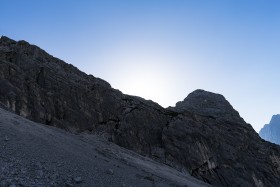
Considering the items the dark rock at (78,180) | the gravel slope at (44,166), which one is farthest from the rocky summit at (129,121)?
the dark rock at (78,180)

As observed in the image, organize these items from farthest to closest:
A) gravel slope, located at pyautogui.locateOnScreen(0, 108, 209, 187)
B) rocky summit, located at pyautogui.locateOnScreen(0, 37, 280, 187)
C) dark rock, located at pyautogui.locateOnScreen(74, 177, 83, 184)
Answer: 1. rocky summit, located at pyautogui.locateOnScreen(0, 37, 280, 187)
2. dark rock, located at pyautogui.locateOnScreen(74, 177, 83, 184)
3. gravel slope, located at pyautogui.locateOnScreen(0, 108, 209, 187)

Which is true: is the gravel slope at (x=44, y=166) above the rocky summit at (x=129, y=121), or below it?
below

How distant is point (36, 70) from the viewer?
229 feet

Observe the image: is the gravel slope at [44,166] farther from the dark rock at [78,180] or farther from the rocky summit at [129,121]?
the rocky summit at [129,121]

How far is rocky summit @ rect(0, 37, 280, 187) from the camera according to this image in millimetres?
62781

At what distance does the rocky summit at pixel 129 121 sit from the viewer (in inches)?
2472

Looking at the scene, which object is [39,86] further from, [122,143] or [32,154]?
[32,154]

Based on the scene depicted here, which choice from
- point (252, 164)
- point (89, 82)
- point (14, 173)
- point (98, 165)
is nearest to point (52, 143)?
point (98, 165)

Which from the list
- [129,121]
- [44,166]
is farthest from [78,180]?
[129,121]

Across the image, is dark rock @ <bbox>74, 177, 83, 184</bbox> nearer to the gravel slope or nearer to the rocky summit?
the gravel slope

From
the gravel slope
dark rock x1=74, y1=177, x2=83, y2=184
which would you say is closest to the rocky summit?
the gravel slope

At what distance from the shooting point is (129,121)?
74375mm

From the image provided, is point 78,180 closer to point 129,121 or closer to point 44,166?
point 44,166

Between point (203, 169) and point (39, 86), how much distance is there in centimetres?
3845
